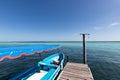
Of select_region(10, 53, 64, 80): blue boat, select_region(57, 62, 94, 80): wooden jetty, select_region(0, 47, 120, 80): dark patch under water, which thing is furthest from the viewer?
select_region(0, 47, 120, 80): dark patch under water

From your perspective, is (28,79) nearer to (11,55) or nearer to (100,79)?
(11,55)

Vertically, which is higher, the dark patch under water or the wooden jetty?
the wooden jetty

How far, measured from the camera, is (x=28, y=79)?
7727 millimetres

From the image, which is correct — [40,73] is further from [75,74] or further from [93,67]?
[93,67]

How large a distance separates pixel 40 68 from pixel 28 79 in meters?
2.51

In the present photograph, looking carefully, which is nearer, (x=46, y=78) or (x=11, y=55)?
(x=11, y=55)

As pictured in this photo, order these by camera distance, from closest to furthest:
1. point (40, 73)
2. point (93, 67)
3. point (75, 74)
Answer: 1. point (75, 74)
2. point (40, 73)
3. point (93, 67)

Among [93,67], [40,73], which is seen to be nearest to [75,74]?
[40,73]

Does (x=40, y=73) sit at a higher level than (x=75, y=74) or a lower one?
lower

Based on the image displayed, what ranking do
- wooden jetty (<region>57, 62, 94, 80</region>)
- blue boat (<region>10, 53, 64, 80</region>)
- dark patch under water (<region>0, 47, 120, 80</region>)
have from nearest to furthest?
1. wooden jetty (<region>57, 62, 94, 80</region>)
2. blue boat (<region>10, 53, 64, 80</region>)
3. dark patch under water (<region>0, 47, 120, 80</region>)

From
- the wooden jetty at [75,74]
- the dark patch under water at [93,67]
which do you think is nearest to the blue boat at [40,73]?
the wooden jetty at [75,74]

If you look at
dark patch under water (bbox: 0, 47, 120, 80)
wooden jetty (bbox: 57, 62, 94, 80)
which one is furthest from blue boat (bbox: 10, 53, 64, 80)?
dark patch under water (bbox: 0, 47, 120, 80)

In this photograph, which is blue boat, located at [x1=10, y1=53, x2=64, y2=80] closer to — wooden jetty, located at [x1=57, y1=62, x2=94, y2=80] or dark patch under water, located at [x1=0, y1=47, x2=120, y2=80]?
wooden jetty, located at [x1=57, y1=62, x2=94, y2=80]

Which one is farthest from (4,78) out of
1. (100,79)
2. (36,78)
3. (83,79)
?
(100,79)
